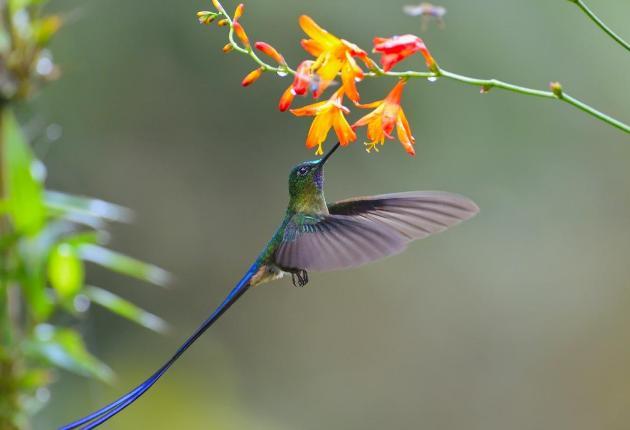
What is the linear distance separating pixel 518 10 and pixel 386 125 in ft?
12.3

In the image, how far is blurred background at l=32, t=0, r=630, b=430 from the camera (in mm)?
4777

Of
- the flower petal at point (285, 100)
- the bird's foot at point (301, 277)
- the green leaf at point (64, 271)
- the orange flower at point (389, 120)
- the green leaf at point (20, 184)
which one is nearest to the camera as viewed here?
the flower petal at point (285, 100)

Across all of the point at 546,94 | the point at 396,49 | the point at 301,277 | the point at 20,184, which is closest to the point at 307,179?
the point at 301,277

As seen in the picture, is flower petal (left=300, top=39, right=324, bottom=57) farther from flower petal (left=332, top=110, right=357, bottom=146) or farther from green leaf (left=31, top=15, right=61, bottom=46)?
green leaf (left=31, top=15, right=61, bottom=46)

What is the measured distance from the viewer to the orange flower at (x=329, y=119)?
132 cm

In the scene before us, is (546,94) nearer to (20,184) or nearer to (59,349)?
(20,184)

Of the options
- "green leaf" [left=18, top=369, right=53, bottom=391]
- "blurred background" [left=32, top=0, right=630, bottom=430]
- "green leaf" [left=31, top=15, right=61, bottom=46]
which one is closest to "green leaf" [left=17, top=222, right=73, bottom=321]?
"green leaf" [left=18, top=369, right=53, bottom=391]

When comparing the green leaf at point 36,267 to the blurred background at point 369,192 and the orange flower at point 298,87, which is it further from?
the blurred background at point 369,192

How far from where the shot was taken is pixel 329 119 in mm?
1364

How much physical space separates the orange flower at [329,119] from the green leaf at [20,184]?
3.52 ft

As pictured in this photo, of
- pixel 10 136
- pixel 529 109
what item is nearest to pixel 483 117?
pixel 529 109

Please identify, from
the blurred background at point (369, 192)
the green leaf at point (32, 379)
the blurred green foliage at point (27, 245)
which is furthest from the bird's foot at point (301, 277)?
the blurred background at point (369, 192)

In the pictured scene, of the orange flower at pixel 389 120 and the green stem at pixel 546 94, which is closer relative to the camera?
the green stem at pixel 546 94

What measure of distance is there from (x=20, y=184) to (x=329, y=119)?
1.15 metres
